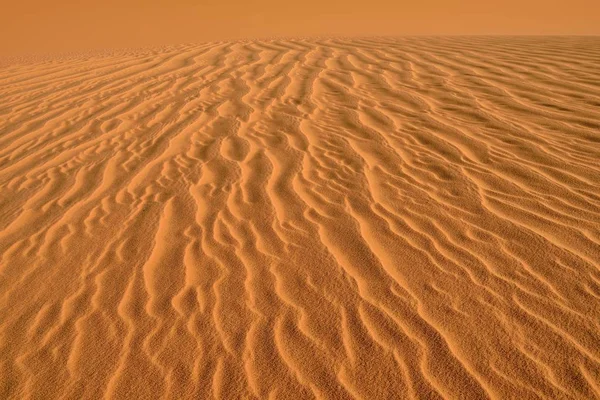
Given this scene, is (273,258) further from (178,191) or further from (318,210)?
(178,191)

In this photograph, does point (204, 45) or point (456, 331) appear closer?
point (456, 331)

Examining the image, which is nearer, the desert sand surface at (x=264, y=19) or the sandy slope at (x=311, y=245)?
the sandy slope at (x=311, y=245)

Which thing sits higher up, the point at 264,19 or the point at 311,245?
the point at 311,245

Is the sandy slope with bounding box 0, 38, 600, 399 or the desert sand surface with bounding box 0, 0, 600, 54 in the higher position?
the sandy slope with bounding box 0, 38, 600, 399

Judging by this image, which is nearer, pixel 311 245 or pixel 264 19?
pixel 311 245

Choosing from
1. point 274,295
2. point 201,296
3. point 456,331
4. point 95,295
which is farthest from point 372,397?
point 95,295

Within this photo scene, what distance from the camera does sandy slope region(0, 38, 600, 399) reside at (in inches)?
82.9

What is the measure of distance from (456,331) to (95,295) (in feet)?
5.93

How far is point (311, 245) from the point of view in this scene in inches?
116

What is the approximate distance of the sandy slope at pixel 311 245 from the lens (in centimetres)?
211

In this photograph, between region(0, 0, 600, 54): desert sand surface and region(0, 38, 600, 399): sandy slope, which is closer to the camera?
region(0, 38, 600, 399): sandy slope

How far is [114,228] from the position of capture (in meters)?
3.26

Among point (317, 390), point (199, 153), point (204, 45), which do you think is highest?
point (317, 390)

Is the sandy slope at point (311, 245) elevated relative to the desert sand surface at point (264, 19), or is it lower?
elevated
